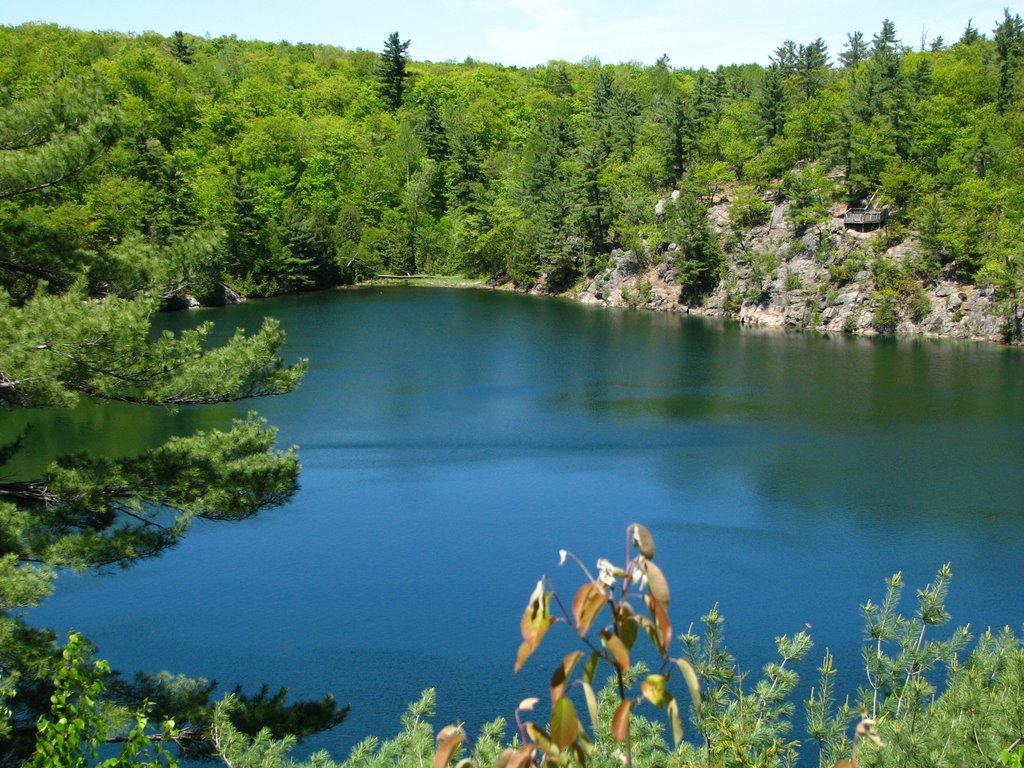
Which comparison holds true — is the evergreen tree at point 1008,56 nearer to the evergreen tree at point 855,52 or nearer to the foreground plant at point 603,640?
the evergreen tree at point 855,52

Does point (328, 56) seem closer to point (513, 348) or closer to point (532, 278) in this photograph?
point (532, 278)

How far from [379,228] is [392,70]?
1483 centimetres

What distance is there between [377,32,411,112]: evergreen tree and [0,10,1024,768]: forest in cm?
A: 14

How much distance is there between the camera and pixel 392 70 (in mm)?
61000

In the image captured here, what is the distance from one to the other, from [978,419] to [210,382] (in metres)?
18.4

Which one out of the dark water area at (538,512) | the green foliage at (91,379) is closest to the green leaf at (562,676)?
the green foliage at (91,379)

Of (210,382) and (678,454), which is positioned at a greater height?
(210,382)

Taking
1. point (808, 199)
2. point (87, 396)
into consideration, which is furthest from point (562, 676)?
point (808, 199)

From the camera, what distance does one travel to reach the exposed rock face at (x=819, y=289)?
109 ft

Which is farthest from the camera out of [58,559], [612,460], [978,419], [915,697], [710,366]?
[710,366]

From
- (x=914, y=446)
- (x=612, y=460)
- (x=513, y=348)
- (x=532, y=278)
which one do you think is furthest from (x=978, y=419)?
(x=532, y=278)

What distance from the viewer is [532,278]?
152 feet

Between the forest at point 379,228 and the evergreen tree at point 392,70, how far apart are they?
141 millimetres

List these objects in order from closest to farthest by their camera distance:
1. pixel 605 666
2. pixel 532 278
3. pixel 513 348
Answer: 1. pixel 605 666
2. pixel 513 348
3. pixel 532 278
